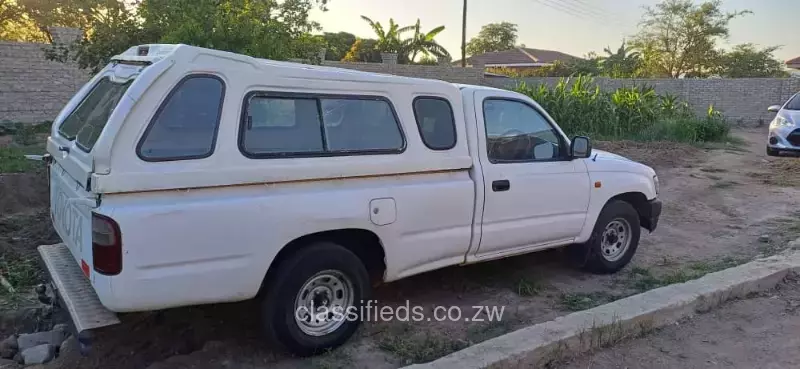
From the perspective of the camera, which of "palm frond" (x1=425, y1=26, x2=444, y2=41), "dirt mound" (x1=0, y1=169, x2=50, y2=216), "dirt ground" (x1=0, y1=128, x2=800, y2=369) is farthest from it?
Answer: "palm frond" (x1=425, y1=26, x2=444, y2=41)

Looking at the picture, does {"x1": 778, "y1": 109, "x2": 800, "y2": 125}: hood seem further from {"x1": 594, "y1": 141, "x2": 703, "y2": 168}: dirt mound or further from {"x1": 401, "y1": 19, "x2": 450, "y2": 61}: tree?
{"x1": 401, "y1": 19, "x2": 450, "y2": 61}: tree

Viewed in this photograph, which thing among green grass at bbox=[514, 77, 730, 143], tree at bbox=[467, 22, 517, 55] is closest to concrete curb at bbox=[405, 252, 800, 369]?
green grass at bbox=[514, 77, 730, 143]

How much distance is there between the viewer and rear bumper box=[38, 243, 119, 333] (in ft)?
10.8

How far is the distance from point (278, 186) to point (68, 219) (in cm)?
129

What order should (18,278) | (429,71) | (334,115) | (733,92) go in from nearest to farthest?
(334,115), (18,278), (429,71), (733,92)

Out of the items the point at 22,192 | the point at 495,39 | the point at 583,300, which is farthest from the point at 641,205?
the point at 495,39

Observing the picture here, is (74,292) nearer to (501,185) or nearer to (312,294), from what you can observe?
(312,294)

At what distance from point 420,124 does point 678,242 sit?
4339mm

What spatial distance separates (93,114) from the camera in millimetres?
3771

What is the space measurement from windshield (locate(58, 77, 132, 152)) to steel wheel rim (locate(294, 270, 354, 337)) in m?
1.47

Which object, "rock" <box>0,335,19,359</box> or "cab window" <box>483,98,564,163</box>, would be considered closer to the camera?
"rock" <box>0,335,19,359</box>

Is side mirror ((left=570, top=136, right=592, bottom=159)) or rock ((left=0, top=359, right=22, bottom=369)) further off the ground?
side mirror ((left=570, top=136, right=592, bottom=159))

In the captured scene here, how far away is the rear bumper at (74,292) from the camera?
3.29 m

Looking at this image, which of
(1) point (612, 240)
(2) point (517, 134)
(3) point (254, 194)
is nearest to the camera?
(3) point (254, 194)
